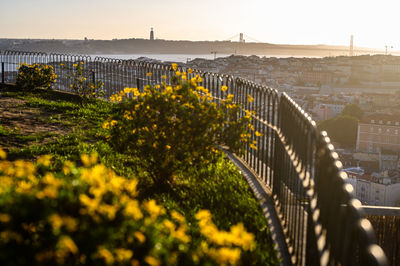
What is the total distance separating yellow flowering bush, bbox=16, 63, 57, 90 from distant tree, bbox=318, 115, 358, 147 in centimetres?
5182

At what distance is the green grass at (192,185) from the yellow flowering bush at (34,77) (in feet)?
19.8

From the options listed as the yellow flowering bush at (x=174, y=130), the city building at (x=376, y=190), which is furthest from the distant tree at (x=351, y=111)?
the yellow flowering bush at (x=174, y=130)

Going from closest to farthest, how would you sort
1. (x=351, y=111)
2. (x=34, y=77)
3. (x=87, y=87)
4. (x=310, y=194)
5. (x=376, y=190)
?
(x=310, y=194), (x=87, y=87), (x=34, y=77), (x=376, y=190), (x=351, y=111)

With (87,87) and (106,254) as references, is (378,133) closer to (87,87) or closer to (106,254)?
(87,87)

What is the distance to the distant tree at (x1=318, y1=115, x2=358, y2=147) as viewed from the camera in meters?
63.1

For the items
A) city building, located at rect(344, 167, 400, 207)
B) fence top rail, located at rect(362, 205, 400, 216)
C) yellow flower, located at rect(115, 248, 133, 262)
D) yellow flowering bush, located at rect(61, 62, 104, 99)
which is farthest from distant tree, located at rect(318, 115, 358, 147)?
yellow flower, located at rect(115, 248, 133, 262)

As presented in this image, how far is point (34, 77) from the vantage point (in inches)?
589

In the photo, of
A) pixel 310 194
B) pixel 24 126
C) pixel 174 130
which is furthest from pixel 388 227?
pixel 24 126

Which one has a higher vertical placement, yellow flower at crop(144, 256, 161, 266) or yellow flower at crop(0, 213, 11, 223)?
yellow flower at crop(0, 213, 11, 223)

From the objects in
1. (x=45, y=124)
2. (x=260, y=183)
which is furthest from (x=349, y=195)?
(x=45, y=124)

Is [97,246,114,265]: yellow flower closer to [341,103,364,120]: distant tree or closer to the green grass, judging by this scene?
the green grass

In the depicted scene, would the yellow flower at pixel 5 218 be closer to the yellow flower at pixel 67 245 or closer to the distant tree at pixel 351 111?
the yellow flower at pixel 67 245

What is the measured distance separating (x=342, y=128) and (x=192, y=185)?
61.2 metres

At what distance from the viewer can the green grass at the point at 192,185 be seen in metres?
4.45
